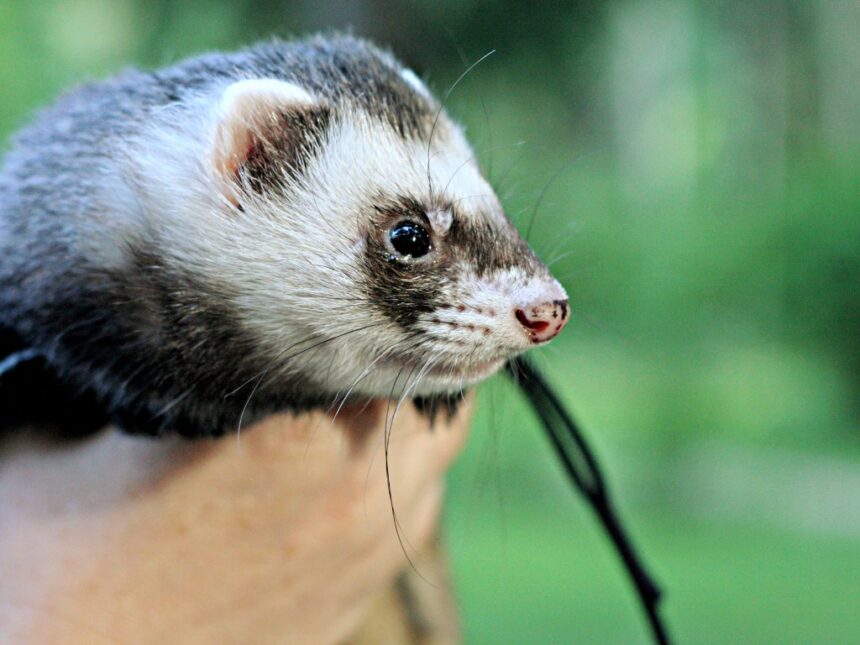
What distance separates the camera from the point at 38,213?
81 cm

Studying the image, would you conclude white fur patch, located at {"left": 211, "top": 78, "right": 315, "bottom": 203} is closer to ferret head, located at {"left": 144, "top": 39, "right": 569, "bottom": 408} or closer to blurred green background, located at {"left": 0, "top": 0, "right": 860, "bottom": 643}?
ferret head, located at {"left": 144, "top": 39, "right": 569, "bottom": 408}

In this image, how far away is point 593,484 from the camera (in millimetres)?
994

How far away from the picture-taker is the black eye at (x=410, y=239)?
735 mm

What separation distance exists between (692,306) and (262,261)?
2.13m

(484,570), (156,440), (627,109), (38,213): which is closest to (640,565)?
(156,440)

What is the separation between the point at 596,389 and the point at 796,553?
73 cm

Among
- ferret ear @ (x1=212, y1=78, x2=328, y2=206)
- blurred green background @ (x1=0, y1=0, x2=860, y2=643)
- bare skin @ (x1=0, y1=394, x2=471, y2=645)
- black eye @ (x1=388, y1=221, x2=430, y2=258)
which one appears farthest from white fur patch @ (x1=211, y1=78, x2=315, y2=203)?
blurred green background @ (x1=0, y1=0, x2=860, y2=643)

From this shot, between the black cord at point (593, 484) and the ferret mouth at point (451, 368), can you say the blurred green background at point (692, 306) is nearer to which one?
the black cord at point (593, 484)

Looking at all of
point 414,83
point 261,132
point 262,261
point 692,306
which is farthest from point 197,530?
point 692,306

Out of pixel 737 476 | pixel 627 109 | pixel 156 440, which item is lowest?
pixel 737 476

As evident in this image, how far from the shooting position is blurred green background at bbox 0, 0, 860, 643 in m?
2.29

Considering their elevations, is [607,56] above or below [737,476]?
above

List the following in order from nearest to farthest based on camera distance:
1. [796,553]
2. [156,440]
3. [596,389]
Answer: [156,440] < [796,553] < [596,389]

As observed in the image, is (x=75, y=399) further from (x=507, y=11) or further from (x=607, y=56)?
(x=607, y=56)
